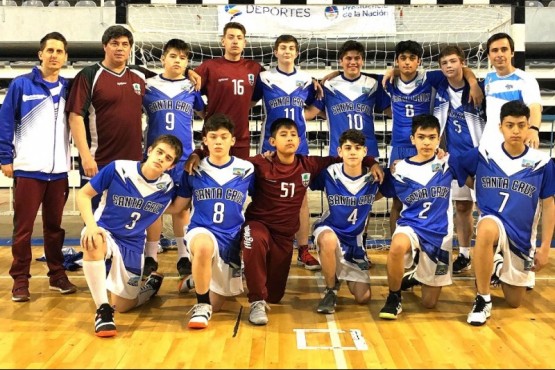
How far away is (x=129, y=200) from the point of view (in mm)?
3293

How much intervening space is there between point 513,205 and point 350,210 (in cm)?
94

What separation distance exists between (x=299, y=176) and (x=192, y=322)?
1091 mm

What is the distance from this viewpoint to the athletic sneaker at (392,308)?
3.17 metres

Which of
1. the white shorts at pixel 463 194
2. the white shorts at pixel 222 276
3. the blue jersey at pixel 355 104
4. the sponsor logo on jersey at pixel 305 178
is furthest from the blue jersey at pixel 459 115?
the white shorts at pixel 222 276

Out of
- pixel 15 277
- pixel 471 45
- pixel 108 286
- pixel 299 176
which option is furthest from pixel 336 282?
pixel 471 45

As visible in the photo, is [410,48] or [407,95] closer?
[410,48]

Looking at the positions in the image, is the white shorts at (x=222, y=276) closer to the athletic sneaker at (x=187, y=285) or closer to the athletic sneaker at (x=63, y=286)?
the athletic sneaker at (x=187, y=285)

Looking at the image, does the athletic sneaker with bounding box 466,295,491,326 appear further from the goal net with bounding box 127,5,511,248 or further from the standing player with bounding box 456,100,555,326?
the goal net with bounding box 127,5,511,248

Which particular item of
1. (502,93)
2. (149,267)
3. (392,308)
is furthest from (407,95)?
(149,267)

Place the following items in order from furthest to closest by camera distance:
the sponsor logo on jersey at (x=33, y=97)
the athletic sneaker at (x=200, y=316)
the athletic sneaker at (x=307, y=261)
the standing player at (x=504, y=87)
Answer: the athletic sneaker at (x=307, y=261), the standing player at (x=504, y=87), the sponsor logo on jersey at (x=33, y=97), the athletic sneaker at (x=200, y=316)

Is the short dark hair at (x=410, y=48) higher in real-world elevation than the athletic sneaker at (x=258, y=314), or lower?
higher

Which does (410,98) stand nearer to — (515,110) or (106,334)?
(515,110)

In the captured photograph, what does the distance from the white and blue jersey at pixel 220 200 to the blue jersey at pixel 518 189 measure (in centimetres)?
145

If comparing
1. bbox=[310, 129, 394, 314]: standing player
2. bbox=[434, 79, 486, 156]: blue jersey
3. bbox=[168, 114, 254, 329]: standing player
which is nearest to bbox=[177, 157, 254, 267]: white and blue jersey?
bbox=[168, 114, 254, 329]: standing player
